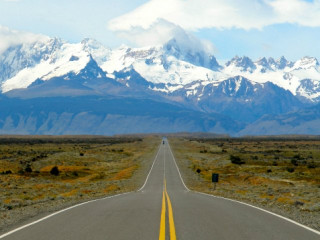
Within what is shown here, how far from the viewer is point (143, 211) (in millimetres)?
19984

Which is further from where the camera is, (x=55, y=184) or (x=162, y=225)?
(x=55, y=184)

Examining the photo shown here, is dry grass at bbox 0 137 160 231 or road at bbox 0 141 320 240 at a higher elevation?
road at bbox 0 141 320 240

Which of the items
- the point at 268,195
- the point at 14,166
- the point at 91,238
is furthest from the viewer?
the point at 14,166

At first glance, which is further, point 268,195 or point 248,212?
point 268,195

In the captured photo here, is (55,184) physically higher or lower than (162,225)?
lower

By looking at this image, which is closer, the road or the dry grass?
the road

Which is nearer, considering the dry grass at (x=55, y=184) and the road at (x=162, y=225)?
the road at (x=162, y=225)

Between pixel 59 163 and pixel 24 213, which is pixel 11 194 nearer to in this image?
pixel 24 213

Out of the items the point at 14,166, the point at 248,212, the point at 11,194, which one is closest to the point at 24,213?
the point at 248,212

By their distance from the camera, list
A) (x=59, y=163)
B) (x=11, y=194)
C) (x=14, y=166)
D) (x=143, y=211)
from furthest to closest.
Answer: (x=59, y=163) → (x=14, y=166) → (x=11, y=194) → (x=143, y=211)

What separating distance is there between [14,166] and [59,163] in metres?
8.29

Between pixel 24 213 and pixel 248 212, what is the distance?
9.40 m

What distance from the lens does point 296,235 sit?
14.3 meters

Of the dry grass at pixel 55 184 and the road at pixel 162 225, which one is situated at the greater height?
the road at pixel 162 225
